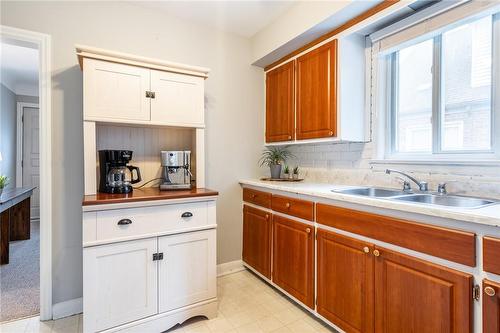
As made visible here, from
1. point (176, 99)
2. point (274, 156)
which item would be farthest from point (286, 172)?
point (176, 99)

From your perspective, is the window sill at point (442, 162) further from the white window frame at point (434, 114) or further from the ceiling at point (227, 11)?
the ceiling at point (227, 11)

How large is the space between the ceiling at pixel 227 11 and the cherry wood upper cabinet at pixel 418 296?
2.13m

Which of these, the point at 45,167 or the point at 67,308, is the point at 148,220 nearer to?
the point at 45,167

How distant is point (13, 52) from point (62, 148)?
255 cm

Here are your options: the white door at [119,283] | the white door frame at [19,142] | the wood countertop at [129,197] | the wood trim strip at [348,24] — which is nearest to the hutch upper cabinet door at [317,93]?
the wood trim strip at [348,24]

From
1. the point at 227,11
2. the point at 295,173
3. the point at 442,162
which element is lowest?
the point at 295,173

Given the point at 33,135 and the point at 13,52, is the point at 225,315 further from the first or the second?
the point at 33,135

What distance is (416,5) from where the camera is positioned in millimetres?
1708

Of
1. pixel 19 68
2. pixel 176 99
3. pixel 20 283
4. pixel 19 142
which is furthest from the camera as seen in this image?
pixel 19 142

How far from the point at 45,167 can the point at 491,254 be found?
Result: 103 inches

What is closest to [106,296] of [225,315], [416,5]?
[225,315]

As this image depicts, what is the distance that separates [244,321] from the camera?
6.32 feet

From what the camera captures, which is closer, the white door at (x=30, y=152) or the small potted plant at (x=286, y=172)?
the small potted plant at (x=286, y=172)

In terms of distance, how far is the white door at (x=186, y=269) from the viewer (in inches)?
71.2
